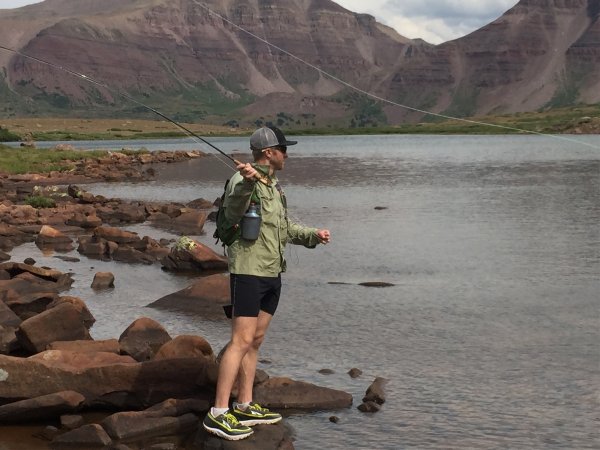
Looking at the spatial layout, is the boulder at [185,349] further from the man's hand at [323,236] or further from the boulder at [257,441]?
the man's hand at [323,236]

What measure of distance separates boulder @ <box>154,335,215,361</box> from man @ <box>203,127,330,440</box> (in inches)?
82.8

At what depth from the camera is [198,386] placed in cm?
1062

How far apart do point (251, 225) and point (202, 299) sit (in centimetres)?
889

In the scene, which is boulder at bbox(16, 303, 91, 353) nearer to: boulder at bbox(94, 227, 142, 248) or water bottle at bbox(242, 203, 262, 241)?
water bottle at bbox(242, 203, 262, 241)

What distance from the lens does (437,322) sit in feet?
53.0

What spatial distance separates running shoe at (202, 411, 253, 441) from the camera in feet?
29.6

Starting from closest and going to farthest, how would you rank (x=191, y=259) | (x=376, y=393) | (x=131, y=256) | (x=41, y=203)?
(x=376, y=393)
(x=191, y=259)
(x=131, y=256)
(x=41, y=203)

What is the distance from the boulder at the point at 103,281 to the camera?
65.0ft

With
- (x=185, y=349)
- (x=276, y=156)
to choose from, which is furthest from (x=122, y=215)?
(x=276, y=156)

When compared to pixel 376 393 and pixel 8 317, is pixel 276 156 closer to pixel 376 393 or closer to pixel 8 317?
pixel 376 393

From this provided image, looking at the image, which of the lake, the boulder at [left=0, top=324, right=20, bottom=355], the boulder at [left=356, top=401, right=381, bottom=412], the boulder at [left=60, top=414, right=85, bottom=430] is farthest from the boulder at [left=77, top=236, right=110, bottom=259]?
the boulder at [left=356, top=401, right=381, bottom=412]

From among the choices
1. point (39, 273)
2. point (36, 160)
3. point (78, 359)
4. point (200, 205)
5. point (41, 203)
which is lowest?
point (36, 160)

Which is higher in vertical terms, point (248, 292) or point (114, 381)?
point (248, 292)

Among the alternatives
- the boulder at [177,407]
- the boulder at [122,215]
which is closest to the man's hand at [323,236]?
the boulder at [177,407]
